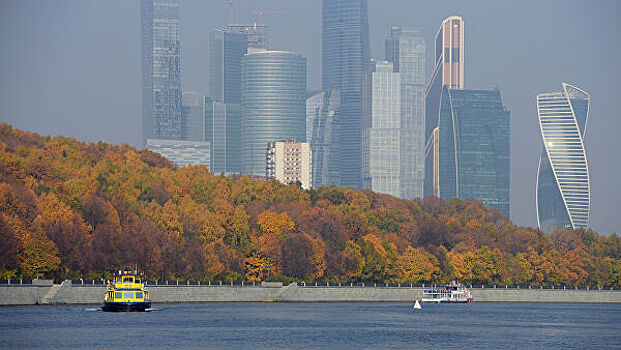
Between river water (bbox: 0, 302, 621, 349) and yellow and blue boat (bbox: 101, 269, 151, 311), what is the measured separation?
1437 millimetres

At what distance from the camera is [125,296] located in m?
139

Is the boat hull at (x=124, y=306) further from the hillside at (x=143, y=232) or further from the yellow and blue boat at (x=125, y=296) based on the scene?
the hillside at (x=143, y=232)

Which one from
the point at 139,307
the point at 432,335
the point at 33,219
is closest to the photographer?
the point at 432,335

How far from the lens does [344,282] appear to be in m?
192

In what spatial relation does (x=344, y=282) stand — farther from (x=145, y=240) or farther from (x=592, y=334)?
(x=592, y=334)

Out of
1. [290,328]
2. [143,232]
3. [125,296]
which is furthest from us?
[143,232]

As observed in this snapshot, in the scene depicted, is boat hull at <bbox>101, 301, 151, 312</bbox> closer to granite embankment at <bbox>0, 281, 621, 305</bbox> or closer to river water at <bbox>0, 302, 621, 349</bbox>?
river water at <bbox>0, 302, 621, 349</bbox>

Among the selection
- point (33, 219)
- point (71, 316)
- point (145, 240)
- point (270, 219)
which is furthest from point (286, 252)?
Result: point (71, 316)

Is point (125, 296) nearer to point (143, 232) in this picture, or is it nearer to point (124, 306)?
point (124, 306)

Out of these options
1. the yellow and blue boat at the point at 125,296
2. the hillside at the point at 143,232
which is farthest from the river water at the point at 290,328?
the hillside at the point at 143,232

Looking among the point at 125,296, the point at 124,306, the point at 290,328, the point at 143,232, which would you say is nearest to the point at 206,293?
the point at 143,232

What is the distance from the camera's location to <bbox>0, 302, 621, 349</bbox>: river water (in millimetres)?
106750

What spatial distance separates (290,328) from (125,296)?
2404cm

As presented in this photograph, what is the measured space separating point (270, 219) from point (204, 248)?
18.7 metres
